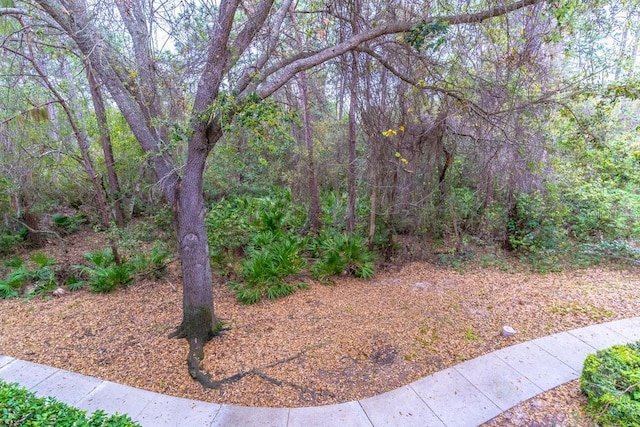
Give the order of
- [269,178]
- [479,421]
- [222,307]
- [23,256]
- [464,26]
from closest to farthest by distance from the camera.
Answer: [479,421] < [464,26] < [222,307] < [23,256] < [269,178]

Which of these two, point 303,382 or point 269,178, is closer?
point 303,382

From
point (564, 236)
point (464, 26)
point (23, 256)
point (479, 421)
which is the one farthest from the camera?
point (23, 256)

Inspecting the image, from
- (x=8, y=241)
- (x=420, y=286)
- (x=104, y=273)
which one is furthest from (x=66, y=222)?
Answer: (x=420, y=286)

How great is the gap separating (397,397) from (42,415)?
2.95 m

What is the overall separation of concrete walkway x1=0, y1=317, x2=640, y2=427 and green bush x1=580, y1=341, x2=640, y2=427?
404 mm

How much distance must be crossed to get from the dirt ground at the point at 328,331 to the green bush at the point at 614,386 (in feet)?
0.63

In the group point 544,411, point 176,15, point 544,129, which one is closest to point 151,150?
point 176,15

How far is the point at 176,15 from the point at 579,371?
6696 mm

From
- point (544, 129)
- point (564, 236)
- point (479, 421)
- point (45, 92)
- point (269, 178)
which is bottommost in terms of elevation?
point (479, 421)

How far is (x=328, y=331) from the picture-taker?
448 cm

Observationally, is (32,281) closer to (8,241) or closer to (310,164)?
(8,241)

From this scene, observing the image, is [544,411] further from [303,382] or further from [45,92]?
[45,92]

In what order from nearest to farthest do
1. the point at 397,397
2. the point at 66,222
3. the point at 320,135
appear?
the point at 397,397 < the point at 320,135 < the point at 66,222

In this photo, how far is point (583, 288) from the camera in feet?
18.0
